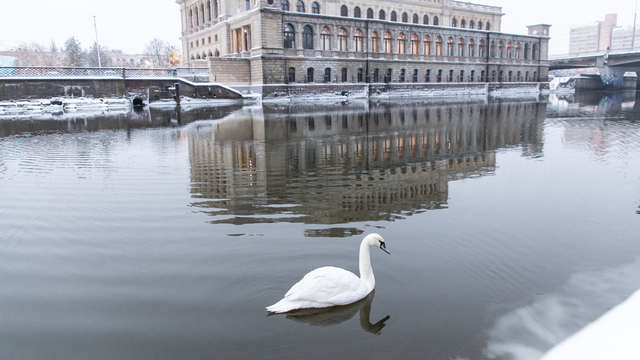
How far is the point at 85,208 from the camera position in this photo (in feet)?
25.6

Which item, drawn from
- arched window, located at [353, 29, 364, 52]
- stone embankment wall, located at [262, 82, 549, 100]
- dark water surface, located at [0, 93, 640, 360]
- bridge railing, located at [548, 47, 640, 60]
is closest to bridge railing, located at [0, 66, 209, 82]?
stone embankment wall, located at [262, 82, 549, 100]

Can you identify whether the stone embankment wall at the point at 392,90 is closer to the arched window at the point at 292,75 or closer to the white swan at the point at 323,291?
the arched window at the point at 292,75

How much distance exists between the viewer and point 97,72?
135ft

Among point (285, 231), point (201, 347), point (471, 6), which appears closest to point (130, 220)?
point (285, 231)

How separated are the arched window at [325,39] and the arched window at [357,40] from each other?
10.7 ft

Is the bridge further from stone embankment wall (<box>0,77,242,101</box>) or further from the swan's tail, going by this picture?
the swan's tail

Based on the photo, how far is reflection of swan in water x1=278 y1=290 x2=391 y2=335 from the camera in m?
4.09

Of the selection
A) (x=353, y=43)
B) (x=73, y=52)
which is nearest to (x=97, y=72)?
(x=353, y=43)

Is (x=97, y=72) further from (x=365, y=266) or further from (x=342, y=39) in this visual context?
(x=365, y=266)

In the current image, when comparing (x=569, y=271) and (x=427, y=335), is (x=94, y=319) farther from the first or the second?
(x=569, y=271)

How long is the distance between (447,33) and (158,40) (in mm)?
69962

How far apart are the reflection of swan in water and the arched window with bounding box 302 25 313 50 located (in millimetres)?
46270

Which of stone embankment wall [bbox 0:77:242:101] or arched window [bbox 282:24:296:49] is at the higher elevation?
arched window [bbox 282:24:296:49]

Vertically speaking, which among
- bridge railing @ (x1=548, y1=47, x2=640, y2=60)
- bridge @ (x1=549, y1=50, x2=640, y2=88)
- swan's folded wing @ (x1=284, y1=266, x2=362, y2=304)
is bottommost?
swan's folded wing @ (x1=284, y1=266, x2=362, y2=304)
